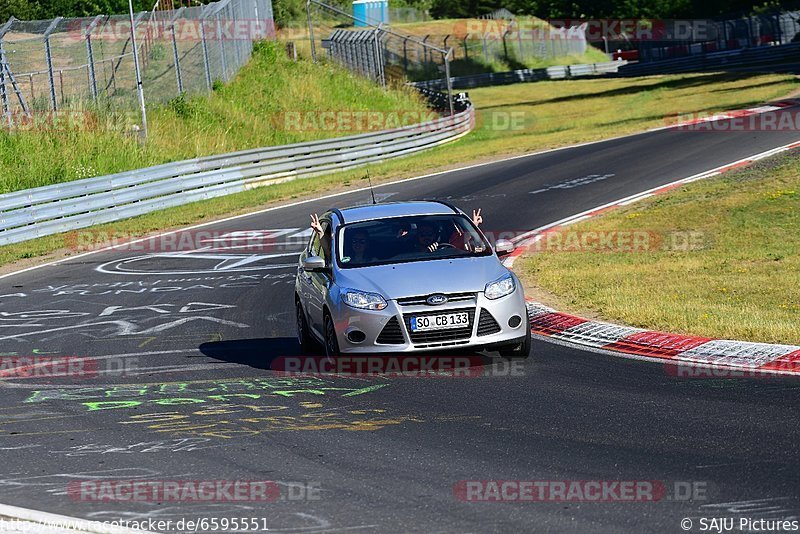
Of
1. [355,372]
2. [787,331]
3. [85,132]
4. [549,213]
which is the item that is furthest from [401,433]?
[85,132]

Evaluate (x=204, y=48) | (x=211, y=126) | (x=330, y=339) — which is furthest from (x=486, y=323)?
(x=204, y=48)

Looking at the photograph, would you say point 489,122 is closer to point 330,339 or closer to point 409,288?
point 330,339

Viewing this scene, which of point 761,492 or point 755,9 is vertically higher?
point 755,9

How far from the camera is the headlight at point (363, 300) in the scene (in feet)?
34.8

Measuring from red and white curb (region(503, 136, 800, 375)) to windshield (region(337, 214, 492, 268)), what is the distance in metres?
1.41

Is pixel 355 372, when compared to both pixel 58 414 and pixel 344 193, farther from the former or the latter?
pixel 344 193

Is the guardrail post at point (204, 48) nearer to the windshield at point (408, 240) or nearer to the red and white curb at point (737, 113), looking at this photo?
the red and white curb at point (737, 113)

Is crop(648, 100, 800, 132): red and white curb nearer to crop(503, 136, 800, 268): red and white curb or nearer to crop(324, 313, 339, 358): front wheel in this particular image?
crop(503, 136, 800, 268): red and white curb

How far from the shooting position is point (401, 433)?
8320 millimetres

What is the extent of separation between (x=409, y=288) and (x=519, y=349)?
125 centimetres

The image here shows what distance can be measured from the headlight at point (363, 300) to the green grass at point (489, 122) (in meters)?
13.3

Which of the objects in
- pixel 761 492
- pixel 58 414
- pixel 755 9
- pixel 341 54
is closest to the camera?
pixel 761 492

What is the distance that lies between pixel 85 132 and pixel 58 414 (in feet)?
81.1

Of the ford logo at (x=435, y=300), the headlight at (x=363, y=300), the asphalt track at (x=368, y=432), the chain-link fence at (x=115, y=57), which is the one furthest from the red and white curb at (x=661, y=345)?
the chain-link fence at (x=115, y=57)
